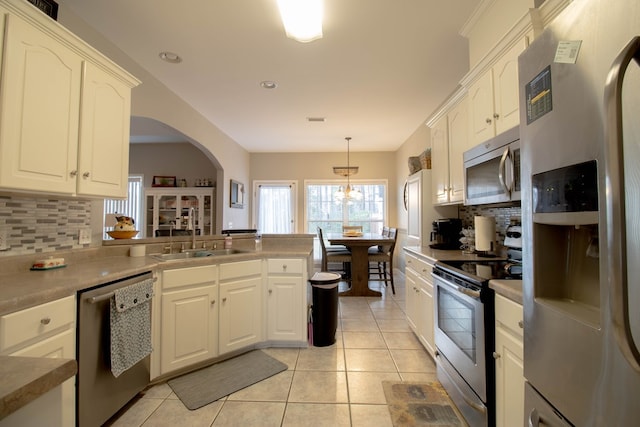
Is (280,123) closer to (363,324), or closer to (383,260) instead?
(383,260)

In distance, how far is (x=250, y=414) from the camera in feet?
5.55

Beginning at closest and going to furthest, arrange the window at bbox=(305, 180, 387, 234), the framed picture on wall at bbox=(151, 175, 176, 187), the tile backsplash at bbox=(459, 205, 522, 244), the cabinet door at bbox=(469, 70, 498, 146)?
the cabinet door at bbox=(469, 70, 498, 146) < the tile backsplash at bbox=(459, 205, 522, 244) < the framed picture on wall at bbox=(151, 175, 176, 187) < the window at bbox=(305, 180, 387, 234)

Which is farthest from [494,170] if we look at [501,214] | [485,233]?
[501,214]

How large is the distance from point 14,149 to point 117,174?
Answer: 619 millimetres

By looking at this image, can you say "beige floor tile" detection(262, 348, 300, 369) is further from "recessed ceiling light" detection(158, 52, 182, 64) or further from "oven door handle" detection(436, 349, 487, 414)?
"recessed ceiling light" detection(158, 52, 182, 64)

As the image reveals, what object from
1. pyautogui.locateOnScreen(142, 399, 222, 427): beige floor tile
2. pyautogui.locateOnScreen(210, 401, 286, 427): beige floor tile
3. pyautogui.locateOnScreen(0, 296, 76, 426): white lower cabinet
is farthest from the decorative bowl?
pyautogui.locateOnScreen(210, 401, 286, 427): beige floor tile

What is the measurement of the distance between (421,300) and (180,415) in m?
1.96

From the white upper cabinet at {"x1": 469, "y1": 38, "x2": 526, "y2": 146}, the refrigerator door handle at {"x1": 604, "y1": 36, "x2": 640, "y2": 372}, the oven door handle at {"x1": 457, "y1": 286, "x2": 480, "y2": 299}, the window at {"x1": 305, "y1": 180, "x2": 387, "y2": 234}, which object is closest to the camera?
the refrigerator door handle at {"x1": 604, "y1": 36, "x2": 640, "y2": 372}

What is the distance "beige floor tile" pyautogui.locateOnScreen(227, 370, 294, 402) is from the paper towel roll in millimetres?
1817

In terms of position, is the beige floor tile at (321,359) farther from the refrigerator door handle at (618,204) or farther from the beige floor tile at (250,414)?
the refrigerator door handle at (618,204)

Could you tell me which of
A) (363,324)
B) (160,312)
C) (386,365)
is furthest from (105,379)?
(363,324)

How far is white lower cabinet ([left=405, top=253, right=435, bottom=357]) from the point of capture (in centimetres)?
222

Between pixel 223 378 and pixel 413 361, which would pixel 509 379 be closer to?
pixel 413 361

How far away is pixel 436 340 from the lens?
6.72ft
